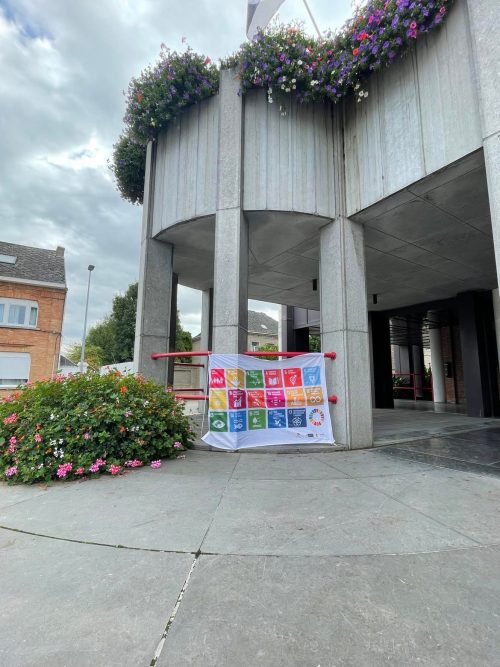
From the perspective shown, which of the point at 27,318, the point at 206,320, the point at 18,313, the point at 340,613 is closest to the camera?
the point at 340,613

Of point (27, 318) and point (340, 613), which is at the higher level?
point (27, 318)

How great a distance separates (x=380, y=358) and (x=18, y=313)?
64.0 ft

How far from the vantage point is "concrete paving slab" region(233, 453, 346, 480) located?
365cm

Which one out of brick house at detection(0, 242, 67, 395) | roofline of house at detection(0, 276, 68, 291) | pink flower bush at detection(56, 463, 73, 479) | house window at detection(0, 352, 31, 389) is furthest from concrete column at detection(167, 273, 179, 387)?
roofline of house at detection(0, 276, 68, 291)

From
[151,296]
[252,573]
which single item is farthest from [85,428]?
[151,296]

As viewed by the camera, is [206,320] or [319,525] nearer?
[319,525]

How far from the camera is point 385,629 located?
144 centimetres

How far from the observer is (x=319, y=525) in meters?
2.42

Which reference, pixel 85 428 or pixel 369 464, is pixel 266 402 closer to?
pixel 369 464

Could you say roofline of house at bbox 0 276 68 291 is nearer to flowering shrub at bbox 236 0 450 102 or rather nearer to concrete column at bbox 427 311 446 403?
flowering shrub at bbox 236 0 450 102

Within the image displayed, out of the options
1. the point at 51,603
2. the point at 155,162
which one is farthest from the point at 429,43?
the point at 51,603

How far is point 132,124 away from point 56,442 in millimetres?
5808

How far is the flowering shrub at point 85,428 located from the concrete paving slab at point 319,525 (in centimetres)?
161

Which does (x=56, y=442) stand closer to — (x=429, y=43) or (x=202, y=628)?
(x=202, y=628)
